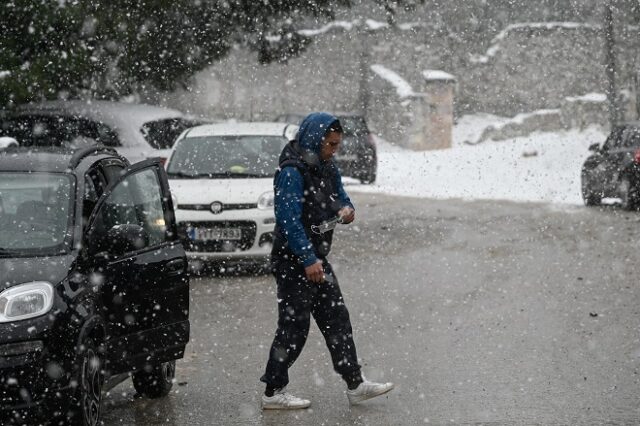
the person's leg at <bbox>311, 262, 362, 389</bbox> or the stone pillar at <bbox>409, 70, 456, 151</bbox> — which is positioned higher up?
the person's leg at <bbox>311, 262, 362, 389</bbox>

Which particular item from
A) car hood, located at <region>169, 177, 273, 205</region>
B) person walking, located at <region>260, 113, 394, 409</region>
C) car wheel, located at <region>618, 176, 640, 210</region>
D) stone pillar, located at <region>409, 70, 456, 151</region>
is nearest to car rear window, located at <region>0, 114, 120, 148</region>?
car hood, located at <region>169, 177, 273, 205</region>

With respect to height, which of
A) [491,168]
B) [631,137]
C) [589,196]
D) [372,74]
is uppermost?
[631,137]

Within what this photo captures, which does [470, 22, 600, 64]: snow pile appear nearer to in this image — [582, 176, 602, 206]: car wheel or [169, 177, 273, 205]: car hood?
[582, 176, 602, 206]: car wheel

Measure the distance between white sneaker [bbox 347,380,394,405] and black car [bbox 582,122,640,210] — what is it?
1310 cm

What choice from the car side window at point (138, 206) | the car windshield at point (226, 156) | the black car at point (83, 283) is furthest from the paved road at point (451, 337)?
the car windshield at point (226, 156)

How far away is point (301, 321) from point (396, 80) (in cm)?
3206

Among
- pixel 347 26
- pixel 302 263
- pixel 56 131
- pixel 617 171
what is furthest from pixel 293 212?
pixel 347 26

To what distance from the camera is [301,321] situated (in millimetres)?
7129

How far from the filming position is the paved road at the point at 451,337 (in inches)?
277

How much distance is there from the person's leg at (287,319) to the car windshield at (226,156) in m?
6.62

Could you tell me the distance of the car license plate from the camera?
12930 millimetres

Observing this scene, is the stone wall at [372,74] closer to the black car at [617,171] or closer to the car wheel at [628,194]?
the black car at [617,171]

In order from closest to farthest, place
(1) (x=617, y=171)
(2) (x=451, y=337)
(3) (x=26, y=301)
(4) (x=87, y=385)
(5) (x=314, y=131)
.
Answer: (3) (x=26, y=301), (4) (x=87, y=385), (5) (x=314, y=131), (2) (x=451, y=337), (1) (x=617, y=171)

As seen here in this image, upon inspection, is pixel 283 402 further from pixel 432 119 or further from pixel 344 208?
pixel 432 119
